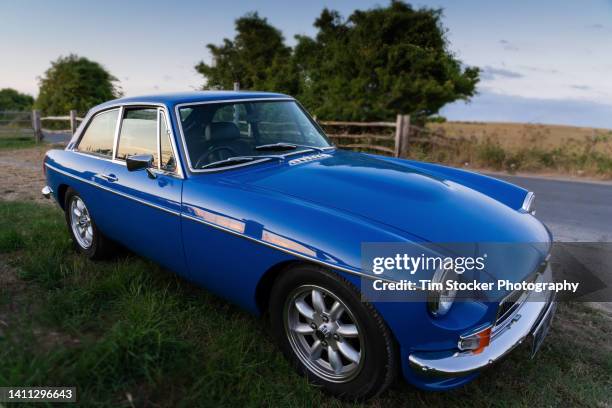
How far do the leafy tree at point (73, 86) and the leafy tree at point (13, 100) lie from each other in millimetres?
10686

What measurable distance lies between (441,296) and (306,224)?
2.40ft

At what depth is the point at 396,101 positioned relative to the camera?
15016 millimetres

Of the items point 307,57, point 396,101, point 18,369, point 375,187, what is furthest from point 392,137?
point 18,369

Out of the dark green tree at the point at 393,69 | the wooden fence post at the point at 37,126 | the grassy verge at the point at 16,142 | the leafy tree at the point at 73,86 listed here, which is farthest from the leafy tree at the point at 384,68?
the leafy tree at the point at 73,86

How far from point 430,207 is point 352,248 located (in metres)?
0.66

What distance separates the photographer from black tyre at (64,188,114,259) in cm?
402

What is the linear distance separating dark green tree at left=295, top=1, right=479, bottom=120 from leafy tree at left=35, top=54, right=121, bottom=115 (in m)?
17.6

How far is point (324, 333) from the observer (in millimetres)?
2357

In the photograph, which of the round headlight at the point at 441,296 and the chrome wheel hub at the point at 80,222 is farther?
the chrome wheel hub at the point at 80,222

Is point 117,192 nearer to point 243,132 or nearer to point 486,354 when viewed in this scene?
point 243,132

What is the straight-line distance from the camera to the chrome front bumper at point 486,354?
2.01 metres

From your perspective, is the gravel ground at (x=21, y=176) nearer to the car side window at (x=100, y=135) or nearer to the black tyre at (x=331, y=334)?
the car side window at (x=100, y=135)

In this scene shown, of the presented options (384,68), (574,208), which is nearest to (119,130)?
(574,208)

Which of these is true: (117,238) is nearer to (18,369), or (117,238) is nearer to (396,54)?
(18,369)
